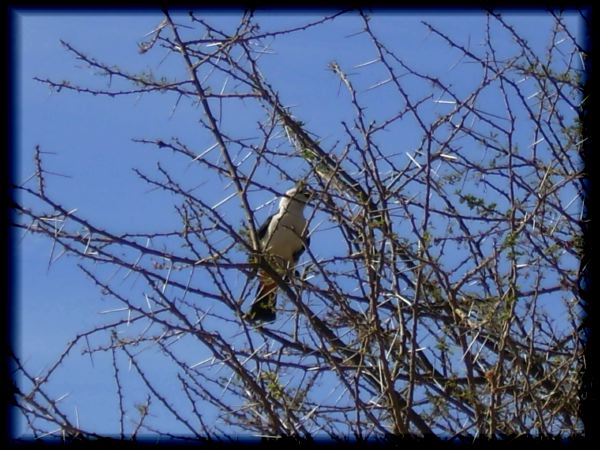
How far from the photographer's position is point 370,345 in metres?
4.03

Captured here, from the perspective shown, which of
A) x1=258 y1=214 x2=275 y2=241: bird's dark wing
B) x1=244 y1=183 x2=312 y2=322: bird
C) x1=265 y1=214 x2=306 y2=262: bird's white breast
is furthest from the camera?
x1=258 y1=214 x2=275 y2=241: bird's dark wing

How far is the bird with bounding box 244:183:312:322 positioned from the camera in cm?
455

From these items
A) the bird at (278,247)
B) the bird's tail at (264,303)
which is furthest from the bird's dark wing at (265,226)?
the bird's tail at (264,303)

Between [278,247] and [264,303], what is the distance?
1494mm

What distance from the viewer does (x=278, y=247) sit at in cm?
642

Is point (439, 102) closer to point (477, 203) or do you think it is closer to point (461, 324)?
point (477, 203)

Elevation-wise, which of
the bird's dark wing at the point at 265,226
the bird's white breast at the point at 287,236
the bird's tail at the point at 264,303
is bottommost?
the bird's tail at the point at 264,303

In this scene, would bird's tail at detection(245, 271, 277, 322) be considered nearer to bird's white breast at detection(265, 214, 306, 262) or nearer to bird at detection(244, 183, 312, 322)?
bird at detection(244, 183, 312, 322)

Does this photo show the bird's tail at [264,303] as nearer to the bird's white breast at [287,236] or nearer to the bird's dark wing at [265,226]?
the bird's white breast at [287,236]

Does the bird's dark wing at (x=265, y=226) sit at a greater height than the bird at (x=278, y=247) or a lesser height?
greater

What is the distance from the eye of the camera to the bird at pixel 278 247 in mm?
4551

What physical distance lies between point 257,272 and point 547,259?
1.07 meters

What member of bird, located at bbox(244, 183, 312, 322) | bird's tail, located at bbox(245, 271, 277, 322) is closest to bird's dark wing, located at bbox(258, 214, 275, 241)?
bird, located at bbox(244, 183, 312, 322)

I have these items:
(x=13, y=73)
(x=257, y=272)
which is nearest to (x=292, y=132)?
(x=257, y=272)
